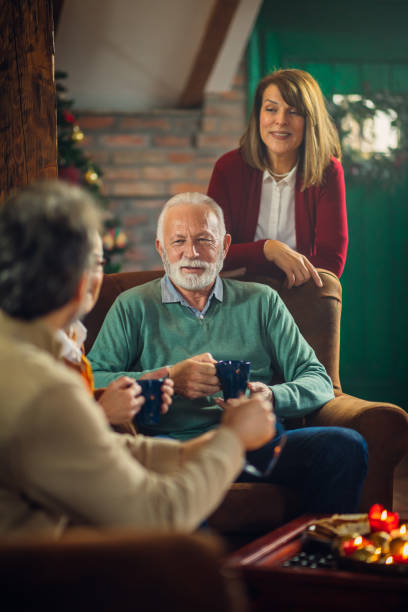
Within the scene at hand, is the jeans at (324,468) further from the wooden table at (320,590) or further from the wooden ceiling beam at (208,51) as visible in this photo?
the wooden ceiling beam at (208,51)

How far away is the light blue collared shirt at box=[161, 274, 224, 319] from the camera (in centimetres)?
241

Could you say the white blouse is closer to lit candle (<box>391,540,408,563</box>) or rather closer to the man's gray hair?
the man's gray hair

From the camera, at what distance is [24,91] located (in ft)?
7.32

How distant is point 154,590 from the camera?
0.88m

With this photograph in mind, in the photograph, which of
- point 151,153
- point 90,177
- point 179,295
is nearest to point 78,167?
point 90,177

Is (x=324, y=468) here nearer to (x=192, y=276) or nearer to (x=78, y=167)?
(x=192, y=276)

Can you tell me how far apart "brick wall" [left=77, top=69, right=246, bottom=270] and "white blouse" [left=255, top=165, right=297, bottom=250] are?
1867 mm

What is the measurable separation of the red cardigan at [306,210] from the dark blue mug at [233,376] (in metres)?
1.08

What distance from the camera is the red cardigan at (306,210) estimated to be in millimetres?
2930

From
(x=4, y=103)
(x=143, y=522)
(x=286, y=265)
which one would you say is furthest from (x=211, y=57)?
(x=143, y=522)

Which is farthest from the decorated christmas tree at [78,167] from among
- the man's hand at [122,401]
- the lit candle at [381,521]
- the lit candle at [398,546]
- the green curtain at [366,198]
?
the lit candle at [398,546]

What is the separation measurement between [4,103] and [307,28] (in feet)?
9.29

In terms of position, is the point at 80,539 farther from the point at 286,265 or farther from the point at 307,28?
the point at 307,28

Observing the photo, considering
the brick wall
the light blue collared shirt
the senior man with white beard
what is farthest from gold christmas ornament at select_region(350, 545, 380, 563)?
the brick wall
